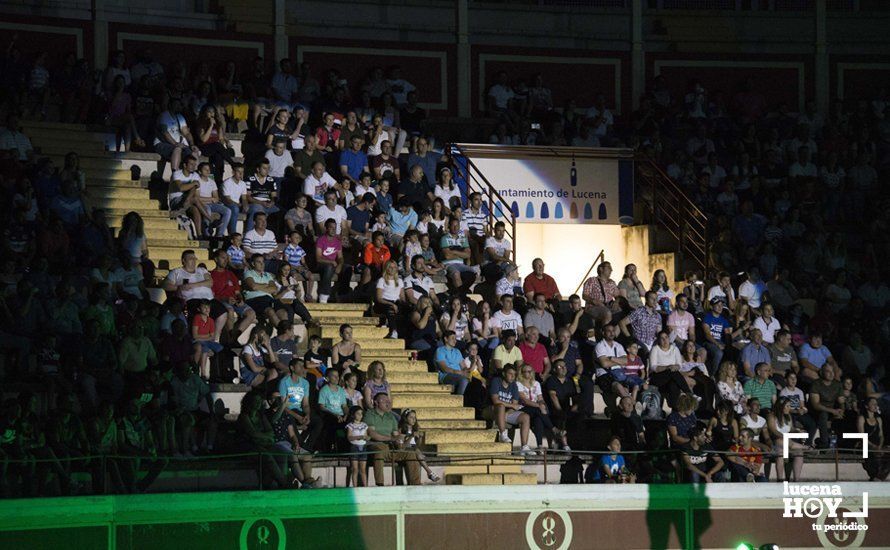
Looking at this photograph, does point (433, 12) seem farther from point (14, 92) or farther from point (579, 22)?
point (14, 92)

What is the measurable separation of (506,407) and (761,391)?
3651 millimetres

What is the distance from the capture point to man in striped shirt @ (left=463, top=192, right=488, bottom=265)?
22000mm

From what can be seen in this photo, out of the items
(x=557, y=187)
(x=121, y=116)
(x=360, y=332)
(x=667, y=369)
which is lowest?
(x=667, y=369)

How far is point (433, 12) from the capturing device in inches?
1065

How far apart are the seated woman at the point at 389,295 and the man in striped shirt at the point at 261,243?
4.72 feet

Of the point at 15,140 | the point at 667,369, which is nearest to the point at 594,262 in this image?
the point at 667,369

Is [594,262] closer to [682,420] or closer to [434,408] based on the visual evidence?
[682,420]

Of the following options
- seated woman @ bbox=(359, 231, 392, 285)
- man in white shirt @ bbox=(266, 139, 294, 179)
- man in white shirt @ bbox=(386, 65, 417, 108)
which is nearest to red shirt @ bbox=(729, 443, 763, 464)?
seated woman @ bbox=(359, 231, 392, 285)

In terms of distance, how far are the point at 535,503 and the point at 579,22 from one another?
44.7ft

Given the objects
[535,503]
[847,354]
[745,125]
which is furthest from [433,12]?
[535,503]

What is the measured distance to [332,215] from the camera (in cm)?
2097

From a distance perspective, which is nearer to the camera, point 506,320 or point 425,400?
point 425,400

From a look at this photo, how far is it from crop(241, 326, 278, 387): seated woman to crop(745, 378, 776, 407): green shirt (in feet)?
20.6

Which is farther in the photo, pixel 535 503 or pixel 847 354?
pixel 847 354
